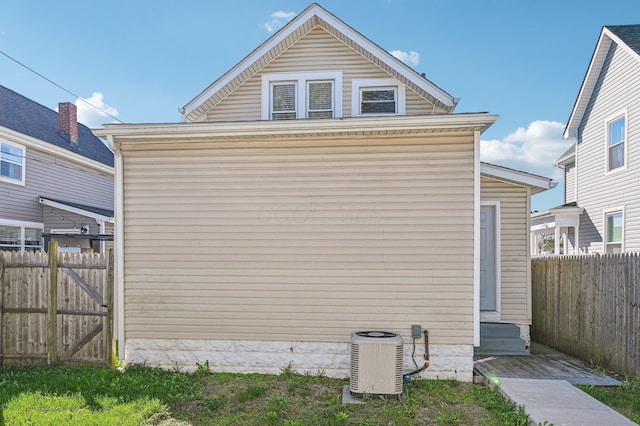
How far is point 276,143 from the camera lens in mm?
5277

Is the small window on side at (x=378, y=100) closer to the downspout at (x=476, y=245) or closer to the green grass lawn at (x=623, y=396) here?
the downspout at (x=476, y=245)

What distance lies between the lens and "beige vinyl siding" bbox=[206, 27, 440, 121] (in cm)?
770

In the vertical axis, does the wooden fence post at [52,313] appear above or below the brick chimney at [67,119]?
below

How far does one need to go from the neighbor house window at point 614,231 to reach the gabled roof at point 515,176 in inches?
196

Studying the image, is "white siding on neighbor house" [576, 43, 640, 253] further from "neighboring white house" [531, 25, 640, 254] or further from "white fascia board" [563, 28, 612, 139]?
"white fascia board" [563, 28, 612, 139]

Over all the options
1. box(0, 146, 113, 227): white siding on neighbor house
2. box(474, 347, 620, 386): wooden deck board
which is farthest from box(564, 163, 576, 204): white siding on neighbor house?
box(0, 146, 113, 227): white siding on neighbor house

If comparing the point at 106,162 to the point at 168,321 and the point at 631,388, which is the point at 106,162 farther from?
the point at 631,388

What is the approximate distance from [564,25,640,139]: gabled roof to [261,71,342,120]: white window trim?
22.6ft

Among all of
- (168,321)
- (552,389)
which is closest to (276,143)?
(168,321)

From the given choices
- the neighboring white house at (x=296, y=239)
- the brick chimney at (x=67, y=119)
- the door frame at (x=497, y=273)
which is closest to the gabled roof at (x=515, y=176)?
the door frame at (x=497, y=273)

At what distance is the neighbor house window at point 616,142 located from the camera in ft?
30.9

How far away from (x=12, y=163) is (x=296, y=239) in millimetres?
10581

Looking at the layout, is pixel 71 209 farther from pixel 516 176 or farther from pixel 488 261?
pixel 516 176

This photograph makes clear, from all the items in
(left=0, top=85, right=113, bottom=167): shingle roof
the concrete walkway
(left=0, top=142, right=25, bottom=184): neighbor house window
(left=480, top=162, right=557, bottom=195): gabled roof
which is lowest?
the concrete walkway
